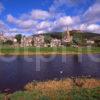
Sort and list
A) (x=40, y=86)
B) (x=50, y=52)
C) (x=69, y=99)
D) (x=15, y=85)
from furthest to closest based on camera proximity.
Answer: (x=50, y=52), (x=15, y=85), (x=40, y=86), (x=69, y=99)

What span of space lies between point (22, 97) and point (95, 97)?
650cm

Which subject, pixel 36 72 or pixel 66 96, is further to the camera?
pixel 36 72

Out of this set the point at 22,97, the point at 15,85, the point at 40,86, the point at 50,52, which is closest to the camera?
the point at 22,97

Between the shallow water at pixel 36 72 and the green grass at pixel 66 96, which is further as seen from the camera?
the shallow water at pixel 36 72

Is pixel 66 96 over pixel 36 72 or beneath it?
over

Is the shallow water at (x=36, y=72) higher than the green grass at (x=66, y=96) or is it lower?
lower

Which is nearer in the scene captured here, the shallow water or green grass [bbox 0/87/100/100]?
green grass [bbox 0/87/100/100]

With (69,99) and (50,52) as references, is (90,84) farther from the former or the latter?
(50,52)

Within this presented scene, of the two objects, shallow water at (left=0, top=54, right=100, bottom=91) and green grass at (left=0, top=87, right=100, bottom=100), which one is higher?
green grass at (left=0, top=87, right=100, bottom=100)

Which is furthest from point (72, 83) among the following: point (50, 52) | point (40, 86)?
point (50, 52)

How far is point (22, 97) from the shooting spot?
24.6 m

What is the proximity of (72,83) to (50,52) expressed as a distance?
330 feet

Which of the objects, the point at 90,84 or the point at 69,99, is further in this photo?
the point at 90,84

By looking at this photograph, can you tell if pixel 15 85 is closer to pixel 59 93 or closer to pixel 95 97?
pixel 59 93
